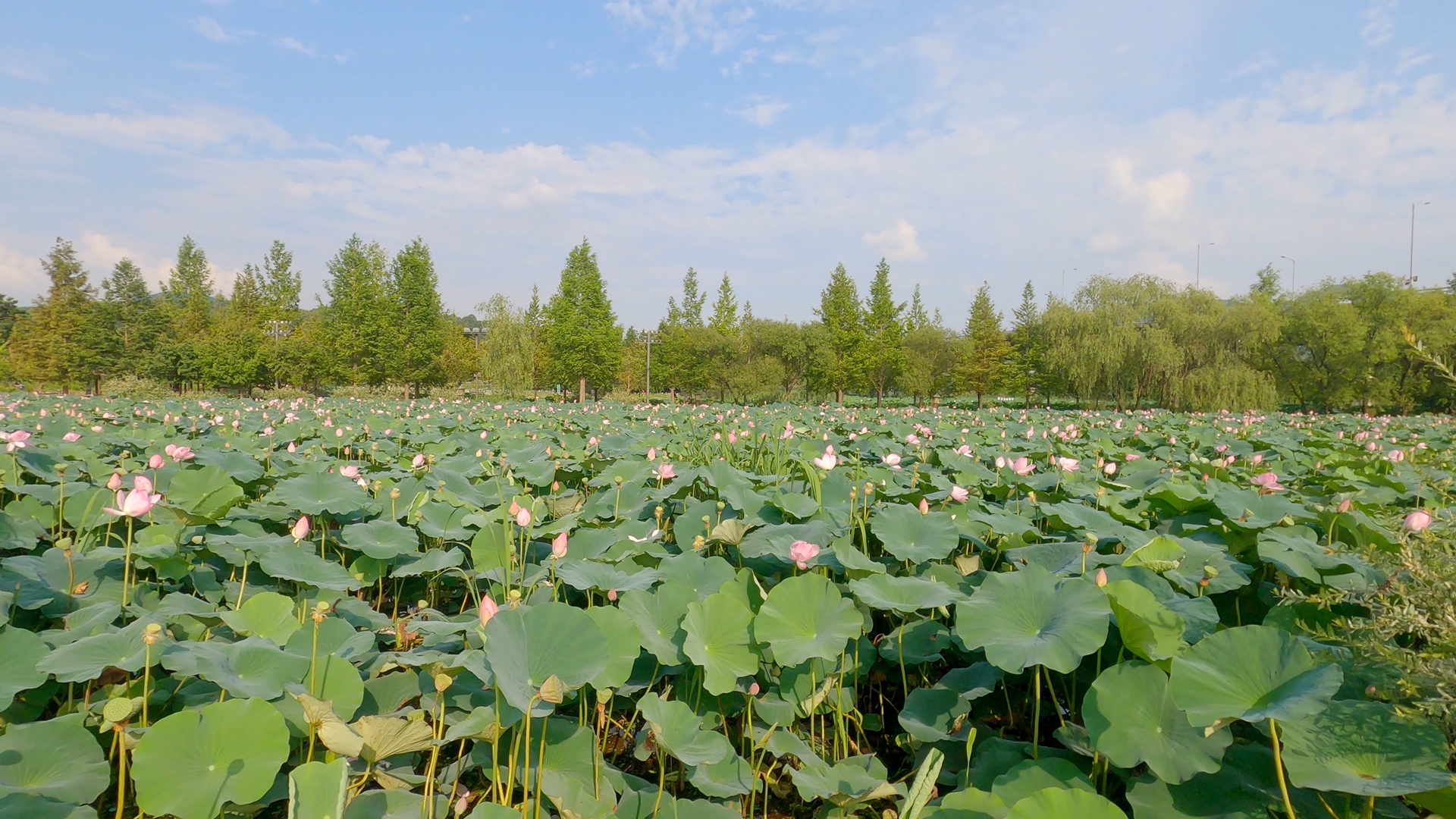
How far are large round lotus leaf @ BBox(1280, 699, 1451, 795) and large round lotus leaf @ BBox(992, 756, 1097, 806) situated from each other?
285 mm

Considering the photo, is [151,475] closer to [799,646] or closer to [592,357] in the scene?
[799,646]

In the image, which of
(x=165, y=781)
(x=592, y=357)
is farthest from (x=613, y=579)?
(x=592, y=357)

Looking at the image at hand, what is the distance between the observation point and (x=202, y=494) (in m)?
2.29

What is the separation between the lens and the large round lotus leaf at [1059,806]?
0.93 meters

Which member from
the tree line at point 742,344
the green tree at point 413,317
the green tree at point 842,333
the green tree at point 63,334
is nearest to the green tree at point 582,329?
the tree line at point 742,344

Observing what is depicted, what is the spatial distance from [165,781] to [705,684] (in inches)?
33.4

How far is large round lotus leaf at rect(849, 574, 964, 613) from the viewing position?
144 cm

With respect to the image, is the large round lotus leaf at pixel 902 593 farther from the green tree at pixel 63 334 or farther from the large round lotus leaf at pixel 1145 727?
the green tree at pixel 63 334

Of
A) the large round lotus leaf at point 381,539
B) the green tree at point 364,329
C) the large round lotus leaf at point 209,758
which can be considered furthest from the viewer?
the green tree at point 364,329

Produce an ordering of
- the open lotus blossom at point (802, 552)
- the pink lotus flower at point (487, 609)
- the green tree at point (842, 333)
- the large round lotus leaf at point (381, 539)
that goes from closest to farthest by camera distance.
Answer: the pink lotus flower at point (487, 609), the open lotus blossom at point (802, 552), the large round lotus leaf at point (381, 539), the green tree at point (842, 333)

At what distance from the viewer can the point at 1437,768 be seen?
0.91 meters

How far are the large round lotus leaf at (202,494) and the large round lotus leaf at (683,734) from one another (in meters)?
1.91

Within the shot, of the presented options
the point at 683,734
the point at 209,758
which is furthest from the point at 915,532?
the point at 209,758

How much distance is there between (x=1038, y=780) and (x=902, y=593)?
47 centimetres
